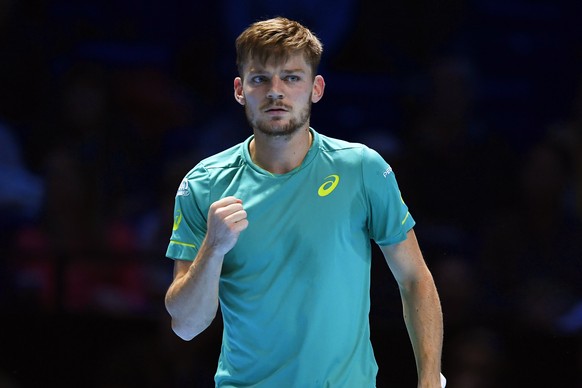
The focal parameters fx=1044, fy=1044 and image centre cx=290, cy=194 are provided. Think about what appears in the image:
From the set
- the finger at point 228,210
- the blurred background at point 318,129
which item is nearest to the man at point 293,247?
the finger at point 228,210

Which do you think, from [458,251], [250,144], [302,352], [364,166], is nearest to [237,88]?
[250,144]

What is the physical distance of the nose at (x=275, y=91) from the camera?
3027 millimetres

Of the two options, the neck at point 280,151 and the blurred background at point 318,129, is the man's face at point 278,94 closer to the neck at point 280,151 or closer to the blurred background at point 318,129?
the neck at point 280,151

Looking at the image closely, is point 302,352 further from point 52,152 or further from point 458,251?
point 52,152

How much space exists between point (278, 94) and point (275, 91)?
0.01 metres

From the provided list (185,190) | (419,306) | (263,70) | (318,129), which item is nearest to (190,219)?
(185,190)

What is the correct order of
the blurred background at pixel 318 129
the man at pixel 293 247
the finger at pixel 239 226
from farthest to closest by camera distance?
Result: the blurred background at pixel 318 129, the man at pixel 293 247, the finger at pixel 239 226

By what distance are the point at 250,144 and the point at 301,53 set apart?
0.34 metres

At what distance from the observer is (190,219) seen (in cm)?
314

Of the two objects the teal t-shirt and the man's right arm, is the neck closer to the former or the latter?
the teal t-shirt

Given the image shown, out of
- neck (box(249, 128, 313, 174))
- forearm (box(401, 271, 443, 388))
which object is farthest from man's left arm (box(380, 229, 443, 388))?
neck (box(249, 128, 313, 174))

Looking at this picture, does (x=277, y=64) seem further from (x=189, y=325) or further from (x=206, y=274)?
(x=189, y=325)

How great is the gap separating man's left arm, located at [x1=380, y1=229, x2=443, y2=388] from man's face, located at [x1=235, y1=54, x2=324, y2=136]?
0.49m

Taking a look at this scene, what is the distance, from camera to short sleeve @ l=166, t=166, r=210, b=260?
3117 mm
